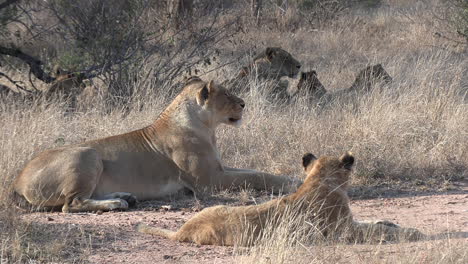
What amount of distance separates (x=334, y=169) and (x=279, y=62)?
6857mm

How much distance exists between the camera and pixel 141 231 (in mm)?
6000

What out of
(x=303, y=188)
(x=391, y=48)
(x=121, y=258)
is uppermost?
(x=391, y=48)

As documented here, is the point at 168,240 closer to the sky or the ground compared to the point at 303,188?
closer to the ground

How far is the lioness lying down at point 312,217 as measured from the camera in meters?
5.40

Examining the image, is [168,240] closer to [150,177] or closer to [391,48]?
[150,177]

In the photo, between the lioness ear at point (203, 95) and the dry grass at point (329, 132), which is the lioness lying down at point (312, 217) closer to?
the dry grass at point (329, 132)

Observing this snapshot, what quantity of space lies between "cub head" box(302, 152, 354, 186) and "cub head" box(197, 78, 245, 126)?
7.01 feet

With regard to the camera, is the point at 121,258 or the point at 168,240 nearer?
the point at 121,258

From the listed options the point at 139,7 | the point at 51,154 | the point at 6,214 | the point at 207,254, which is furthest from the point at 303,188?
the point at 139,7

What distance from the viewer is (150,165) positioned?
7.58m

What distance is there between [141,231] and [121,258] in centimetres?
67

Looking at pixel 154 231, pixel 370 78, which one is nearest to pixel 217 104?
pixel 154 231

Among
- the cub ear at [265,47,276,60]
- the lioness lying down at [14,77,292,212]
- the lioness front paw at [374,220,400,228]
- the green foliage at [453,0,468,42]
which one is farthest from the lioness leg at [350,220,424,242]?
the green foliage at [453,0,468,42]

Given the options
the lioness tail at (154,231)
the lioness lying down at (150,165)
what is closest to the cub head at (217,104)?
the lioness lying down at (150,165)
